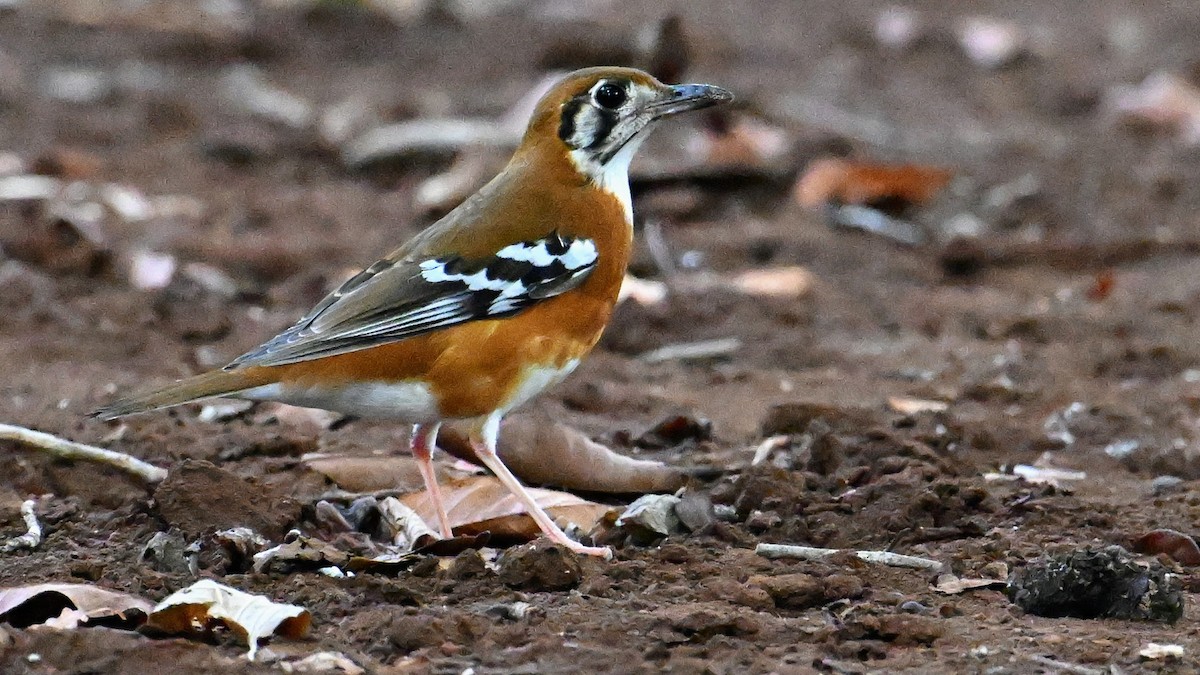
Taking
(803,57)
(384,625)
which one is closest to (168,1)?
(803,57)

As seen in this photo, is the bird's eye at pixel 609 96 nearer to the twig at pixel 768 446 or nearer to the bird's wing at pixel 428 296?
the bird's wing at pixel 428 296

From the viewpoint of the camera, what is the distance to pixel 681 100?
5.91 m

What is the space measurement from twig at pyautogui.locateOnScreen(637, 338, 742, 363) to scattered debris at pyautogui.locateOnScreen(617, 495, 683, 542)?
255cm

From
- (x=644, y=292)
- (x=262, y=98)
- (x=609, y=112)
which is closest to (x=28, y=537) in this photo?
(x=609, y=112)

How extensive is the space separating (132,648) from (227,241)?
5620mm

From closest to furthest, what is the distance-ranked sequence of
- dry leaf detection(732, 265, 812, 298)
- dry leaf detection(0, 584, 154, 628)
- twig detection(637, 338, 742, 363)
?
dry leaf detection(0, 584, 154, 628) → twig detection(637, 338, 742, 363) → dry leaf detection(732, 265, 812, 298)

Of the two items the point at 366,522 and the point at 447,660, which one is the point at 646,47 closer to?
the point at 366,522

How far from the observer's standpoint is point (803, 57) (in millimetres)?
14250

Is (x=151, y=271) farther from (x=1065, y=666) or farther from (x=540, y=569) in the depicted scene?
(x=1065, y=666)

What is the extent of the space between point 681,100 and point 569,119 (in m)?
0.37

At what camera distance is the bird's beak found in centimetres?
589

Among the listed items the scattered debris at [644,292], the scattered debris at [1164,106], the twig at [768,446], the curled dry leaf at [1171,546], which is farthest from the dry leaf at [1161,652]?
the scattered debris at [1164,106]

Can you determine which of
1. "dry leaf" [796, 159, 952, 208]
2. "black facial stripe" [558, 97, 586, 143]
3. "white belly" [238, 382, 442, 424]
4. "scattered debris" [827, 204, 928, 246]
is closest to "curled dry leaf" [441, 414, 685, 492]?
"white belly" [238, 382, 442, 424]

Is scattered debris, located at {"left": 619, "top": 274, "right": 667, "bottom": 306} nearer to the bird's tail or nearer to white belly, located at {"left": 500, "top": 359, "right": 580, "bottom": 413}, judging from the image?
white belly, located at {"left": 500, "top": 359, "right": 580, "bottom": 413}
